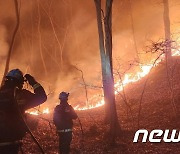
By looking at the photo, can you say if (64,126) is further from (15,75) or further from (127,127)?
(127,127)

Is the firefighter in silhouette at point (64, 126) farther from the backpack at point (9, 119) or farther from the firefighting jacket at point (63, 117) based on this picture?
the backpack at point (9, 119)

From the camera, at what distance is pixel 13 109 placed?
221 inches

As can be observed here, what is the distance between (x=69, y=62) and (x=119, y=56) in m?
11.1

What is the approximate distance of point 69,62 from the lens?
143ft

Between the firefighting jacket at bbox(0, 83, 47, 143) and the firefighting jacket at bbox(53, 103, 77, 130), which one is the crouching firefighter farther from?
the firefighting jacket at bbox(53, 103, 77, 130)

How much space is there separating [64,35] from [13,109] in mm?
42138

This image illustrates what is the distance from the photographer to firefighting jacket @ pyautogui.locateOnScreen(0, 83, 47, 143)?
5.57 meters

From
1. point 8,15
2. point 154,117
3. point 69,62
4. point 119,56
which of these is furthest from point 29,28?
point 154,117
